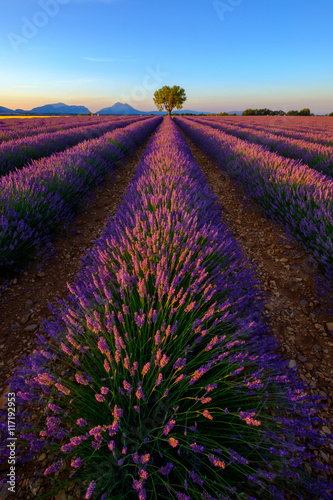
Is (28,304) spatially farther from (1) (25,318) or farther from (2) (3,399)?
(2) (3,399)

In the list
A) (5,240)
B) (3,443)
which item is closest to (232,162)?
(5,240)

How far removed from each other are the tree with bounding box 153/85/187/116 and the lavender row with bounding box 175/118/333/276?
59876 mm

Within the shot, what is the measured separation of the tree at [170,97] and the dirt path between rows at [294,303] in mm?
62168

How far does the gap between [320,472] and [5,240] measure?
3220mm

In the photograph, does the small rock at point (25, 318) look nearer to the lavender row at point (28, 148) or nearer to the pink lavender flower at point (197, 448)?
the pink lavender flower at point (197, 448)

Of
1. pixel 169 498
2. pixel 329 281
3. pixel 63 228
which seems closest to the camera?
pixel 169 498

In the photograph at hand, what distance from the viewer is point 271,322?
225 centimetres

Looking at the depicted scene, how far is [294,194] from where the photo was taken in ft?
10.6

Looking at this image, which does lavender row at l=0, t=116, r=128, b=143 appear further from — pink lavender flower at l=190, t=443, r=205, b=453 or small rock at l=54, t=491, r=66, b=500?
pink lavender flower at l=190, t=443, r=205, b=453

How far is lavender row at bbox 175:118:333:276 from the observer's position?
2.60 meters

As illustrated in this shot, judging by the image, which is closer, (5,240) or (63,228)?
(5,240)

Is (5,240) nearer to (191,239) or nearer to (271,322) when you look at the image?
(191,239)

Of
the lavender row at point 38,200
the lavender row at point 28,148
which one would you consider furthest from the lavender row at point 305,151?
the lavender row at point 28,148

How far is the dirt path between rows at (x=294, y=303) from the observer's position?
1.82 meters
